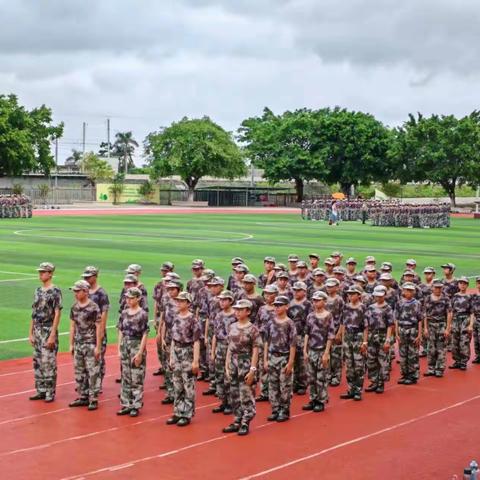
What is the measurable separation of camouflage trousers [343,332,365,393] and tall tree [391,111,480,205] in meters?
70.3

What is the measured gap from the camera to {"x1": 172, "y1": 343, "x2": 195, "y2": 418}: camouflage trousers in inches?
448

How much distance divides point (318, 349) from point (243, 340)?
1445 mm

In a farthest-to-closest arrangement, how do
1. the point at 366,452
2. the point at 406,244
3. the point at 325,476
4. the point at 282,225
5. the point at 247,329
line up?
the point at 282,225 < the point at 406,244 < the point at 247,329 < the point at 366,452 < the point at 325,476

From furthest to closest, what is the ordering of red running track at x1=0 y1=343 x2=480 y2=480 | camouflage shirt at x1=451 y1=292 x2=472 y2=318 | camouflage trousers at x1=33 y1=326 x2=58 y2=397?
camouflage shirt at x1=451 y1=292 x2=472 y2=318 → camouflage trousers at x1=33 y1=326 x2=58 y2=397 → red running track at x1=0 y1=343 x2=480 y2=480

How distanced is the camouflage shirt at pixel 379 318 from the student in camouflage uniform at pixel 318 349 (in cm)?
138

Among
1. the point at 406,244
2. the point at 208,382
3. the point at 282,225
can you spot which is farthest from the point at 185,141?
the point at 208,382

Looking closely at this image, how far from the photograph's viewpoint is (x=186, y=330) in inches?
448

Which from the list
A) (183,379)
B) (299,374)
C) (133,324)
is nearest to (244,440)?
(183,379)

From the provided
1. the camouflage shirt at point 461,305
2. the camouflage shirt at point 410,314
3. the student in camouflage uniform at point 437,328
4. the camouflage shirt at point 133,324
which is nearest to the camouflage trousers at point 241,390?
the camouflage shirt at point 133,324

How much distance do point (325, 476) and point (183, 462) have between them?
161 cm

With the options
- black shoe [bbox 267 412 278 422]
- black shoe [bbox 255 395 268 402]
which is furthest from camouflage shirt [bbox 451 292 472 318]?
black shoe [bbox 267 412 278 422]

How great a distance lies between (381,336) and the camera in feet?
44.0

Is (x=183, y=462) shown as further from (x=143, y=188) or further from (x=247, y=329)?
(x=143, y=188)

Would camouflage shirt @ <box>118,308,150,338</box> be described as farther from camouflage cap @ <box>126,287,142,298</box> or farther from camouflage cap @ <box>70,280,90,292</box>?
camouflage cap @ <box>70,280,90,292</box>
